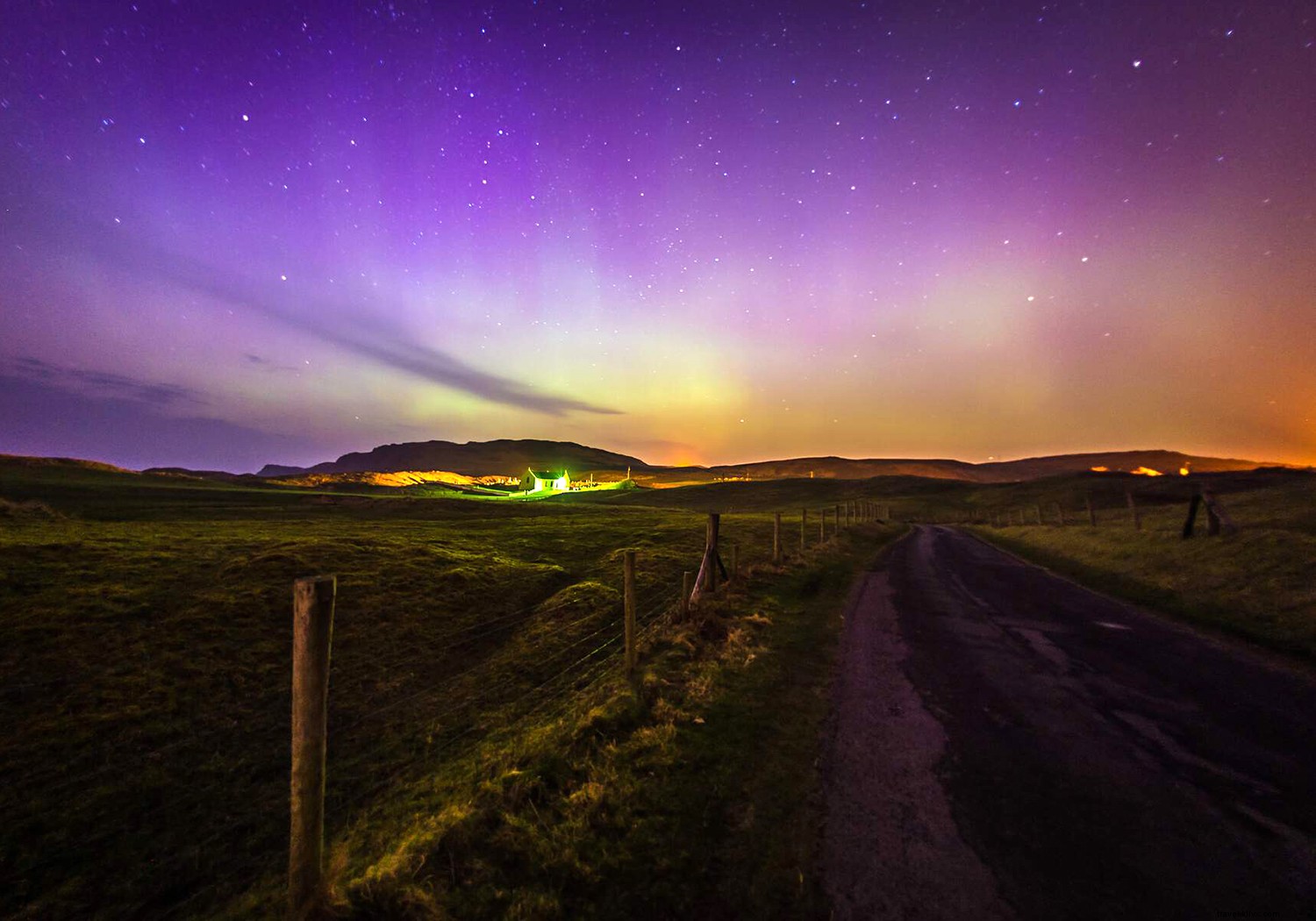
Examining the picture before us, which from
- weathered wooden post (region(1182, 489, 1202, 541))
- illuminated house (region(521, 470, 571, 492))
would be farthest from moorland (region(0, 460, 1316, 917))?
illuminated house (region(521, 470, 571, 492))

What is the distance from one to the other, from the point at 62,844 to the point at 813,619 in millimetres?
13316

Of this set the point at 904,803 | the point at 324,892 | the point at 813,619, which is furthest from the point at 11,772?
the point at 813,619

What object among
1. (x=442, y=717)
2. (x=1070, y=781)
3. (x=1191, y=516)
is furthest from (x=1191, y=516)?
(x=442, y=717)

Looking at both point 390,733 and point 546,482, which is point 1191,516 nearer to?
point 390,733

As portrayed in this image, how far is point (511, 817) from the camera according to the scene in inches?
189

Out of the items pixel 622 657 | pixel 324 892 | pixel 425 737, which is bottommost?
pixel 425 737

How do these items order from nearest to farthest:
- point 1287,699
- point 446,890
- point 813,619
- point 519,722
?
point 446,890 < point 1287,699 < point 519,722 < point 813,619

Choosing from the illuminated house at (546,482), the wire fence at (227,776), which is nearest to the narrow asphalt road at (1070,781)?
the wire fence at (227,776)

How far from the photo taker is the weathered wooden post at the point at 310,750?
361cm

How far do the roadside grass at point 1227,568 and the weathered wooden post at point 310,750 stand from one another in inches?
620

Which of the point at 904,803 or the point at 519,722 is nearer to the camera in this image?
the point at 904,803

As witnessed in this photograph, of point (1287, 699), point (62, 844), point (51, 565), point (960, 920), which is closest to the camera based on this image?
point (960, 920)

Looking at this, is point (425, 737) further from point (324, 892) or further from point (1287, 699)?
point (1287, 699)

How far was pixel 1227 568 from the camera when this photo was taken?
14.3 m
